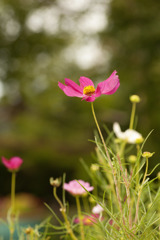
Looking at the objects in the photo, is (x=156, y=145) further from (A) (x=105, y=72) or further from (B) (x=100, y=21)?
(B) (x=100, y=21)

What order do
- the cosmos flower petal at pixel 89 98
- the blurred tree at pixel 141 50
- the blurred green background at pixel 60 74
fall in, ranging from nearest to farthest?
the cosmos flower petal at pixel 89 98 → the blurred tree at pixel 141 50 → the blurred green background at pixel 60 74

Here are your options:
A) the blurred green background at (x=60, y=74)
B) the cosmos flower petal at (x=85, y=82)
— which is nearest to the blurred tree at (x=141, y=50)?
the blurred green background at (x=60, y=74)

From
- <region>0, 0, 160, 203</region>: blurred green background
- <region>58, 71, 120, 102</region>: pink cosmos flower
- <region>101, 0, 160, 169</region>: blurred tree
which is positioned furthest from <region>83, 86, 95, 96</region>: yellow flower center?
<region>0, 0, 160, 203</region>: blurred green background

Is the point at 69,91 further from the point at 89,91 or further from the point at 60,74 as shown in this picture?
the point at 60,74

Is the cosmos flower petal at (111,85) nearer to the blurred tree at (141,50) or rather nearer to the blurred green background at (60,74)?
the blurred tree at (141,50)

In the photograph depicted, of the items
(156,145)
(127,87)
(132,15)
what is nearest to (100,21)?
(132,15)

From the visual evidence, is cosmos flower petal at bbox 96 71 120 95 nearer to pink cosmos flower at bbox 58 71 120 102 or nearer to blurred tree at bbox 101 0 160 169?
pink cosmos flower at bbox 58 71 120 102
